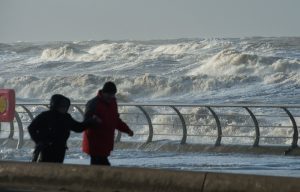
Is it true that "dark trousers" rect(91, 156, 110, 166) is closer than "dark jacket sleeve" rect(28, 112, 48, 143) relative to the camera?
No

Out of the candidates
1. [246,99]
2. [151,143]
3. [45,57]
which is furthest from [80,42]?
[151,143]

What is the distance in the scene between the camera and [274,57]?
2302 inches

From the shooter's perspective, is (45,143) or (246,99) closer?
(45,143)

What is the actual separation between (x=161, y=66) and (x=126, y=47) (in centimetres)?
991

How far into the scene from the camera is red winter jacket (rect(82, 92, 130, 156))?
37.4 ft

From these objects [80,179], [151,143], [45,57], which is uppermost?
[80,179]

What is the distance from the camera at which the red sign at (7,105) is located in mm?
19797

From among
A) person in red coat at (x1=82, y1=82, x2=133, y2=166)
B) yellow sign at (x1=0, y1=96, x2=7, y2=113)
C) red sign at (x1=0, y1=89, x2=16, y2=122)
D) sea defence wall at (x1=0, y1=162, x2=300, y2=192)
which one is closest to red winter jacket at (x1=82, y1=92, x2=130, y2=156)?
person in red coat at (x1=82, y1=82, x2=133, y2=166)

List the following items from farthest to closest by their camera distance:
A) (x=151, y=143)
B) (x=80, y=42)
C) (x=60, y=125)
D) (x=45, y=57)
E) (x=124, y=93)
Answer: (x=80, y=42) → (x=45, y=57) → (x=124, y=93) → (x=151, y=143) → (x=60, y=125)

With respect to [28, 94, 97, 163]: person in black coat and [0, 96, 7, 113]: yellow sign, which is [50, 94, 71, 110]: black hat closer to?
[28, 94, 97, 163]: person in black coat

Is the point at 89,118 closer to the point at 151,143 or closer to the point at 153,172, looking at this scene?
the point at 153,172

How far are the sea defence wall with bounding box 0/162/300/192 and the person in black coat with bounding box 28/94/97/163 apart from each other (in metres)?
0.26

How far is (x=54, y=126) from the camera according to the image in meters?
11.1

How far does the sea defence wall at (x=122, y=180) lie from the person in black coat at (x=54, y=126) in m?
0.26
